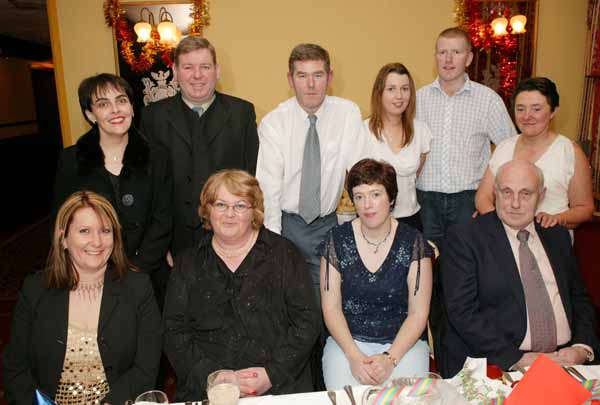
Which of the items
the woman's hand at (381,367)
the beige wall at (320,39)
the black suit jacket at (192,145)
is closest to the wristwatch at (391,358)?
the woman's hand at (381,367)

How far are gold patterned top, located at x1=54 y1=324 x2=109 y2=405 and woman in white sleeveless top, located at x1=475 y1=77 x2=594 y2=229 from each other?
6.91 ft

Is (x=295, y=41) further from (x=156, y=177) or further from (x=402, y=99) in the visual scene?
(x=156, y=177)

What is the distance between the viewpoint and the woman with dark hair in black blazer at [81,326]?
194 cm

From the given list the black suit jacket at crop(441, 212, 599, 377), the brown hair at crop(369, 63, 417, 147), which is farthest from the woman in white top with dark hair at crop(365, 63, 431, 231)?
the black suit jacket at crop(441, 212, 599, 377)

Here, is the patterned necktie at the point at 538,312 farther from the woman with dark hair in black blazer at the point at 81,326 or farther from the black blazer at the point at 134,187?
the black blazer at the point at 134,187

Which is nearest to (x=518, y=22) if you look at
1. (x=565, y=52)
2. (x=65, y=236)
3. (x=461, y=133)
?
(x=565, y=52)

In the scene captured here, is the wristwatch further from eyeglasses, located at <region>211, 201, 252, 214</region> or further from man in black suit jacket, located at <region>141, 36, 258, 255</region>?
man in black suit jacket, located at <region>141, 36, 258, 255</region>

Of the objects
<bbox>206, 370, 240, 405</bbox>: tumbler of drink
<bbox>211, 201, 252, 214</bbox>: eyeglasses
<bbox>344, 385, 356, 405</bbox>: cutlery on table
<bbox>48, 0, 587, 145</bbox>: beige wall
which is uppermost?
<bbox>48, 0, 587, 145</bbox>: beige wall

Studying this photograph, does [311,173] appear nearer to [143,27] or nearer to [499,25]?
[143,27]

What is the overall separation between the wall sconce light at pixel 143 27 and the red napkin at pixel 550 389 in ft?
14.2

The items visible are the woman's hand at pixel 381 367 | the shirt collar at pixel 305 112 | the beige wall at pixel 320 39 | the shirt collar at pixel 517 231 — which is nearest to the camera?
the woman's hand at pixel 381 367

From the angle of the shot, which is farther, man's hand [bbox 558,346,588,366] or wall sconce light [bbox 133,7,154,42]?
wall sconce light [bbox 133,7,154,42]

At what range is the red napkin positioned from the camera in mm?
1277

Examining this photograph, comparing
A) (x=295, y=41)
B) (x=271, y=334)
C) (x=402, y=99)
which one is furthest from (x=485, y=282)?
(x=295, y=41)
